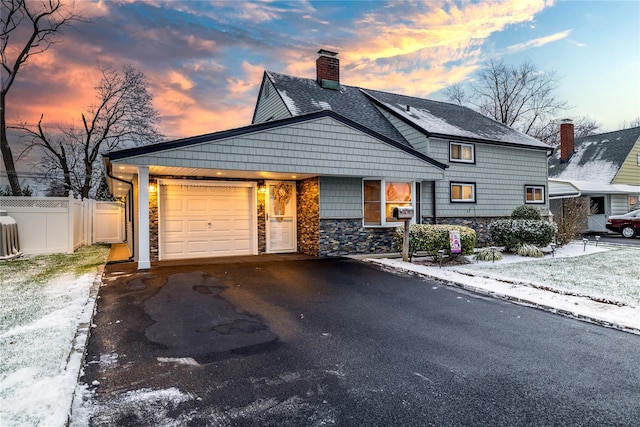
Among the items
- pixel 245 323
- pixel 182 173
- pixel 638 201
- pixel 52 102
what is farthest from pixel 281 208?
pixel 638 201

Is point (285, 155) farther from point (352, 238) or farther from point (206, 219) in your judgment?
point (352, 238)

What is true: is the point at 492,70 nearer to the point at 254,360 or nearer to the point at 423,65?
the point at 423,65

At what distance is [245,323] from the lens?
4.68 metres

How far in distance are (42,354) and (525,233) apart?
11.8 meters

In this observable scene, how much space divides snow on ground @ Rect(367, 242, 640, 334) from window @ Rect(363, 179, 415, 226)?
6.33 feet

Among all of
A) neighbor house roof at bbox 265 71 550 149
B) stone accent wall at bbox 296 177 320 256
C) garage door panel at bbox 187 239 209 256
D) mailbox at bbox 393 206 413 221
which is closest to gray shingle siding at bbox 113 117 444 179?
stone accent wall at bbox 296 177 320 256

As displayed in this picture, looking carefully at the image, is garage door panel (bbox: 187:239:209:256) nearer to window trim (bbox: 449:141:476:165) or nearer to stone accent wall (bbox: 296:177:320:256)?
stone accent wall (bbox: 296:177:320:256)

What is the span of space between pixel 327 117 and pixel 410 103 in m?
7.98

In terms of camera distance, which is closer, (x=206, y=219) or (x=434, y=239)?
(x=434, y=239)

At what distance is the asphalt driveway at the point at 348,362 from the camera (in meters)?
2.60

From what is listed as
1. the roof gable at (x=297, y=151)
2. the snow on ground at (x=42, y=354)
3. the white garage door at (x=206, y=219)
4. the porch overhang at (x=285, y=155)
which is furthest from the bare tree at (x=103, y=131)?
the snow on ground at (x=42, y=354)

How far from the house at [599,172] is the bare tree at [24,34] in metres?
25.9

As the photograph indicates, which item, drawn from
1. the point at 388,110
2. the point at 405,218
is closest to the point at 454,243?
the point at 405,218

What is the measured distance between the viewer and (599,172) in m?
22.3
